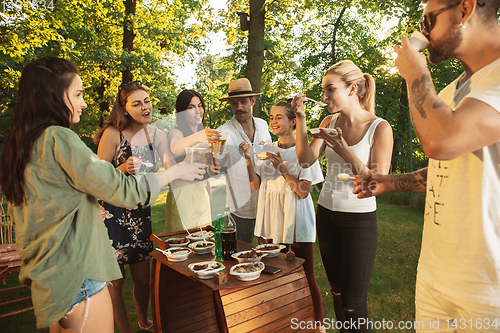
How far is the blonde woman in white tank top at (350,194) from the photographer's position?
2039mm

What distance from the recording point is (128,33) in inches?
410

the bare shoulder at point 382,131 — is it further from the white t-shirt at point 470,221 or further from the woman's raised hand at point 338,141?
the white t-shirt at point 470,221

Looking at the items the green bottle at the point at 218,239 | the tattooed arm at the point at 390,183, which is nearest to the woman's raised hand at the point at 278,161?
the green bottle at the point at 218,239

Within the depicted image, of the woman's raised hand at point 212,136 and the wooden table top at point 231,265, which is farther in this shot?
the woman's raised hand at point 212,136

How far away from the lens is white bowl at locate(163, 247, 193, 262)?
2376mm

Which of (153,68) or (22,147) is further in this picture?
(153,68)

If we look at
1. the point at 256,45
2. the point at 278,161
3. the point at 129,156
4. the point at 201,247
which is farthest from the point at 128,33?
the point at 201,247

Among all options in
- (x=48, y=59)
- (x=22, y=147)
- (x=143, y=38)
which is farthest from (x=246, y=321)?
(x=143, y=38)

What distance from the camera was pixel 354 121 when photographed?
228 cm

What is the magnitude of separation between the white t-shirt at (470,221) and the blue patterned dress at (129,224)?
2233mm

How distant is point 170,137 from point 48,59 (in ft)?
5.14

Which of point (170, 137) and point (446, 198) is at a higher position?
point (170, 137)

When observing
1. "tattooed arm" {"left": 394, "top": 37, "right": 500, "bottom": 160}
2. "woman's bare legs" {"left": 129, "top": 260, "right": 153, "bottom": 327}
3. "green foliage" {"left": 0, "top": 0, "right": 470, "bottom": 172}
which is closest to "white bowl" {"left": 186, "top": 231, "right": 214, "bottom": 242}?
"woman's bare legs" {"left": 129, "top": 260, "right": 153, "bottom": 327}

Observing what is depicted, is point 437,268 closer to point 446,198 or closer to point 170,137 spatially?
point 446,198
